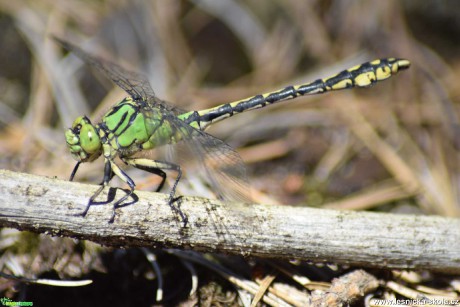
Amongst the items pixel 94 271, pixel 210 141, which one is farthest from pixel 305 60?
pixel 94 271

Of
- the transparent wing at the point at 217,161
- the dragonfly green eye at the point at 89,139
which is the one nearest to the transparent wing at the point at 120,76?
the transparent wing at the point at 217,161

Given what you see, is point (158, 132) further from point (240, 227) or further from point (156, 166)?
point (240, 227)

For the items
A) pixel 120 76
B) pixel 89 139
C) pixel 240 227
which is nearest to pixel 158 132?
pixel 89 139

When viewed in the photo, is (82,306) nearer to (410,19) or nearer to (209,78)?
(209,78)

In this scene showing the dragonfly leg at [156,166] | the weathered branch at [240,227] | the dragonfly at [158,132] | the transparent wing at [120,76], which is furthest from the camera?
the transparent wing at [120,76]

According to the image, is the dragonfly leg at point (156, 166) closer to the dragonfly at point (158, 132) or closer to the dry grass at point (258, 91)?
the dragonfly at point (158, 132)

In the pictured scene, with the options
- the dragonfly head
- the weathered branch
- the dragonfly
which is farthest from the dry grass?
the dragonfly head
